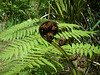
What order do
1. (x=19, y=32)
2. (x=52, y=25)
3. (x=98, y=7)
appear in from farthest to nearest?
(x=98, y=7)
(x=19, y=32)
(x=52, y=25)

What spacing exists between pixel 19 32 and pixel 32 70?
605 mm

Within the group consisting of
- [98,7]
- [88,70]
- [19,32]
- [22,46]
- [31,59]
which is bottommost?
[88,70]

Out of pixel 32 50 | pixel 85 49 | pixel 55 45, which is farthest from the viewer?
pixel 32 50

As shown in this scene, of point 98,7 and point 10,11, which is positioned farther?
point 10,11

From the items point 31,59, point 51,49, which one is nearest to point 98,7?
point 51,49

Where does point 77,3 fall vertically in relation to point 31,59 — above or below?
above

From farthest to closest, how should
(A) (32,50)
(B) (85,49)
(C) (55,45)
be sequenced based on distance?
(A) (32,50)
(B) (85,49)
(C) (55,45)

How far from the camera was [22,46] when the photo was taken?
98 cm

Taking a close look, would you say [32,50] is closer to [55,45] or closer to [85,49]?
[85,49]

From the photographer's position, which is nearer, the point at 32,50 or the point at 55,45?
the point at 55,45

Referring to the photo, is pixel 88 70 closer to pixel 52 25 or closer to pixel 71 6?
pixel 71 6

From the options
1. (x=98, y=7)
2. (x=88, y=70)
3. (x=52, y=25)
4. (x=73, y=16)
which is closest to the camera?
(x=52, y=25)

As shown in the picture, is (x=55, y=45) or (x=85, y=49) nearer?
(x=55, y=45)

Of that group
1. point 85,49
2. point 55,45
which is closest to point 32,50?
point 85,49
